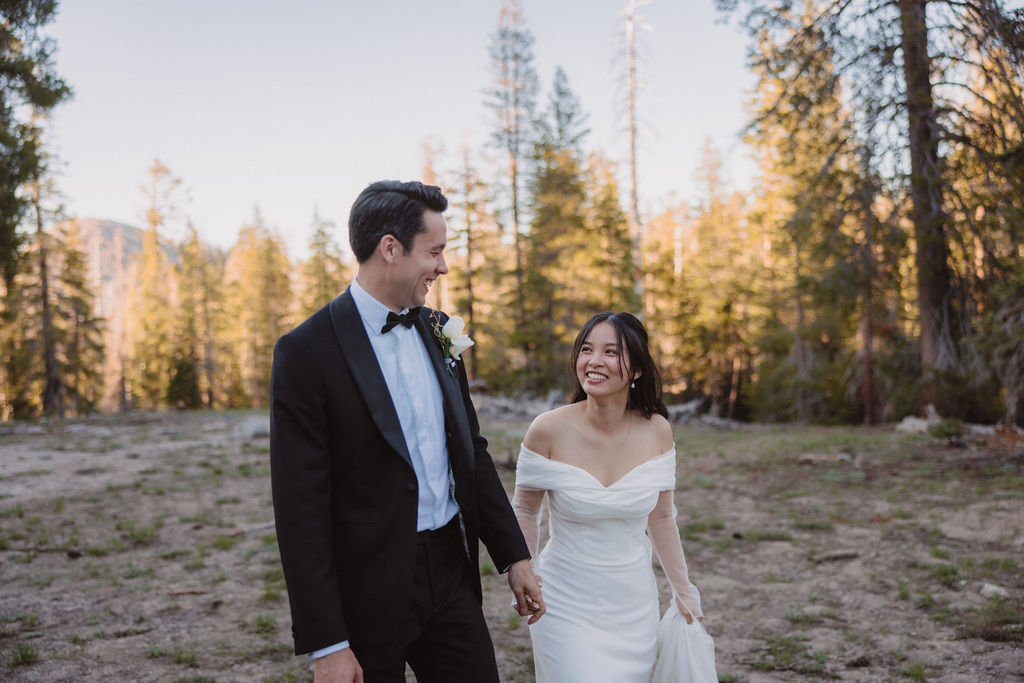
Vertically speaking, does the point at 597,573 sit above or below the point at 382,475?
below

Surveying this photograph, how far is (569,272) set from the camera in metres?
24.6

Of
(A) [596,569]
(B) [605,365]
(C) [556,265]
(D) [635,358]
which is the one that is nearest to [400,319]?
(B) [605,365]

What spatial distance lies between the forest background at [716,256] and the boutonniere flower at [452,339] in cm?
754

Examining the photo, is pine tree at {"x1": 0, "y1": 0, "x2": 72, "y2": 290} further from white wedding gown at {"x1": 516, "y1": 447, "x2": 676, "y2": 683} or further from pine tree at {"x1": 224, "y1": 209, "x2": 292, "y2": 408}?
pine tree at {"x1": 224, "y1": 209, "x2": 292, "y2": 408}

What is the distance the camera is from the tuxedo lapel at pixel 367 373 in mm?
2066

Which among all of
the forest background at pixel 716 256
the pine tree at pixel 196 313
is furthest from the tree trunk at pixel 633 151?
the pine tree at pixel 196 313

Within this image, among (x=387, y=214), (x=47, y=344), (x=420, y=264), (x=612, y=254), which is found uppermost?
(x=612, y=254)

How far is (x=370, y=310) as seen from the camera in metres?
2.27

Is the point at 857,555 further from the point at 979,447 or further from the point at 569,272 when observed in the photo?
the point at 569,272

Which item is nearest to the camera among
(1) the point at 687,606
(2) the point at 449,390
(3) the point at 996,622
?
(2) the point at 449,390

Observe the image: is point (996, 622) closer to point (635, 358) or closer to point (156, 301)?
point (635, 358)

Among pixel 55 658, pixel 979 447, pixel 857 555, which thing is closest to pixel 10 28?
pixel 55 658

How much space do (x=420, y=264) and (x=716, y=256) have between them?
3128 cm

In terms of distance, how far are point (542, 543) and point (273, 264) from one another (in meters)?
38.3
